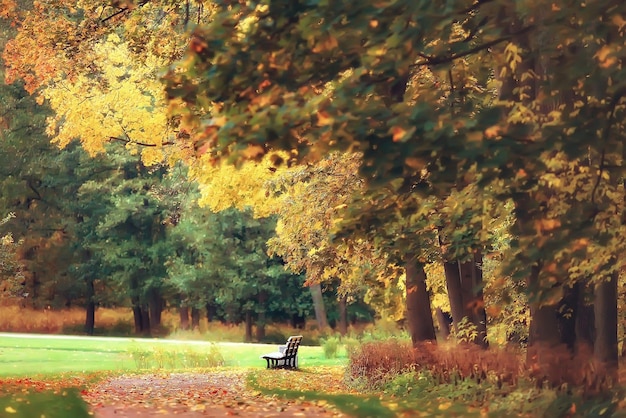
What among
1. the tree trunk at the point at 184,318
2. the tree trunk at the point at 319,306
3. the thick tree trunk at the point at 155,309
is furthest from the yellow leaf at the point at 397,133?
the thick tree trunk at the point at 155,309

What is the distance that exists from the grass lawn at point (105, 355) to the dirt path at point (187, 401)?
5.86 m

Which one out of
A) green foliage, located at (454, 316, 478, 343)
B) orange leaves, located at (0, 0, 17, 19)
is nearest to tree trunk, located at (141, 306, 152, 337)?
green foliage, located at (454, 316, 478, 343)

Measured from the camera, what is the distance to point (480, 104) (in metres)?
14.9

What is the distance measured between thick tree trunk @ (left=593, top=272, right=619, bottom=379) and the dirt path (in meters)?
3.35

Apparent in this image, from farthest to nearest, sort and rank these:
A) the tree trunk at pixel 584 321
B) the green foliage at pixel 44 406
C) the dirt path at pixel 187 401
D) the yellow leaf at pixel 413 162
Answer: the tree trunk at pixel 584 321, the dirt path at pixel 187 401, the green foliage at pixel 44 406, the yellow leaf at pixel 413 162

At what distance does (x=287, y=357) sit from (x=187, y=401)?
11.2 meters

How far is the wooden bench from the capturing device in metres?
25.0

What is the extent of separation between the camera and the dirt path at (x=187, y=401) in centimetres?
1183

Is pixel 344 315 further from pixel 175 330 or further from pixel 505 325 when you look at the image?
pixel 505 325

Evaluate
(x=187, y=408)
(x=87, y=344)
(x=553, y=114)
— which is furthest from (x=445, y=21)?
(x=87, y=344)

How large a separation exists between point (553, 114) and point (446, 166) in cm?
245

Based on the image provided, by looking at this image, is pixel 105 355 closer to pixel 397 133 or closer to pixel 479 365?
pixel 479 365

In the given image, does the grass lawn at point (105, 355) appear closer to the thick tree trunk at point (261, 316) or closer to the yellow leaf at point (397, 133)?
the thick tree trunk at point (261, 316)

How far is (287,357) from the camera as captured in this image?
2511 centimetres
